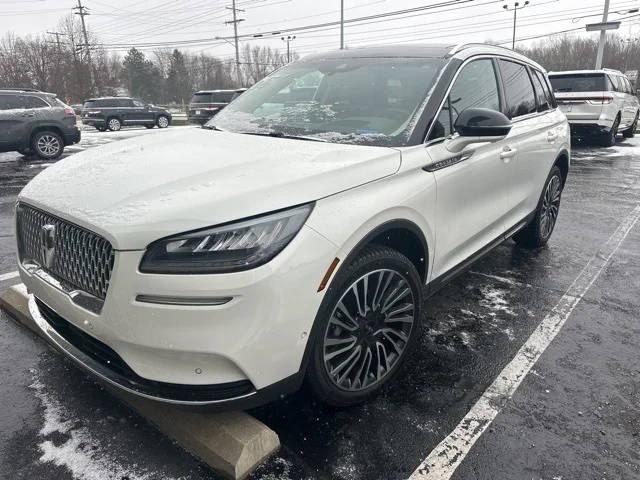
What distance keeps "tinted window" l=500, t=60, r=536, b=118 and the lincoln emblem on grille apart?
3.25 metres

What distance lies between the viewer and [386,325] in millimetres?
2551

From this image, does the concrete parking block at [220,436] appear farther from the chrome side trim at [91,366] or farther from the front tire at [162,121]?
the front tire at [162,121]

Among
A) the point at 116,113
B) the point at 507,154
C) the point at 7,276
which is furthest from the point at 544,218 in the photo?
the point at 116,113

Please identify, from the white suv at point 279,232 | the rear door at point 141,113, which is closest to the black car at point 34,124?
the white suv at point 279,232

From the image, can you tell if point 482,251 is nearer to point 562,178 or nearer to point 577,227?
point 562,178

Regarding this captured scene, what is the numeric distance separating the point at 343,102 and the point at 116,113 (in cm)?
2338

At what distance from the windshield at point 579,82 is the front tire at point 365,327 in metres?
12.5

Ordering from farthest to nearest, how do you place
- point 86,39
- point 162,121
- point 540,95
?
point 86,39
point 162,121
point 540,95

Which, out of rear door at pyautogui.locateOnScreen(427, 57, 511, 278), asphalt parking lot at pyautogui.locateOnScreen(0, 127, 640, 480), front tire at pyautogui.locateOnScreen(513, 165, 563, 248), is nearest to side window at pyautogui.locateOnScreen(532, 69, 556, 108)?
front tire at pyautogui.locateOnScreen(513, 165, 563, 248)

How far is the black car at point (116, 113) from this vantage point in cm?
2297

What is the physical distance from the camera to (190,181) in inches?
80.3

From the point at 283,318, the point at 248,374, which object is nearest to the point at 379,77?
the point at 283,318

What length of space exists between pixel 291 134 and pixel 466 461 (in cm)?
195

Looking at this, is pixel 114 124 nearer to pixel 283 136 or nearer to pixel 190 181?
pixel 283 136
